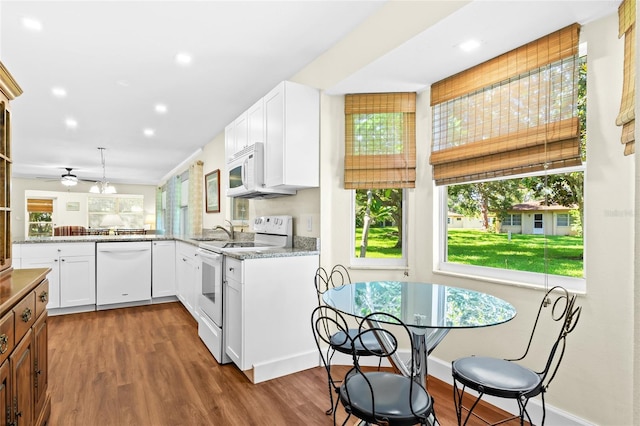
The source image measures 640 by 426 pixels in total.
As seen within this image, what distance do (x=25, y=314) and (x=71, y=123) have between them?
4131mm

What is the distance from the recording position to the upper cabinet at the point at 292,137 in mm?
2736

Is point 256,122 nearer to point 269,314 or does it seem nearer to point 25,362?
point 269,314

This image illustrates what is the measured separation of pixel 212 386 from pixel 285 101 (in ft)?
7.31

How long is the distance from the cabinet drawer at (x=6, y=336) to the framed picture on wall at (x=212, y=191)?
3.94 meters

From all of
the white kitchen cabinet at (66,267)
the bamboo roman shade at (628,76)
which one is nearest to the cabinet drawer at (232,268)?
the bamboo roman shade at (628,76)

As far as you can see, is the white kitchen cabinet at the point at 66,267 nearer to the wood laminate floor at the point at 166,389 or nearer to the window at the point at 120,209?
the wood laminate floor at the point at 166,389

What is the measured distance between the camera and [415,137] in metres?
2.70

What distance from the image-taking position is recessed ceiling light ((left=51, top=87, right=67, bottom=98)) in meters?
3.43

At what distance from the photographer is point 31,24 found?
232 cm

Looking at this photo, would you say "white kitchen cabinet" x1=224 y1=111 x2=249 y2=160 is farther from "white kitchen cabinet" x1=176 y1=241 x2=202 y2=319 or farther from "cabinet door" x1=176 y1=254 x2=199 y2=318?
"cabinet door" x1=176 y1=254 x2=199 y2=318

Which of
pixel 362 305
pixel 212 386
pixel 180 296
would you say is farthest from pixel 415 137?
pixel 180 296

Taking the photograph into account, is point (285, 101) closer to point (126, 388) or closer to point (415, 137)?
point (415, 137)

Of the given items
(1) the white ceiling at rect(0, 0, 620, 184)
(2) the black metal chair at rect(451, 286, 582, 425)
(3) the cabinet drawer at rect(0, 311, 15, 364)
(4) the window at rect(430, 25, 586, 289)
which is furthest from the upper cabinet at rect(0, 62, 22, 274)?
(4) the window at rect(430, 25, 586, 289)

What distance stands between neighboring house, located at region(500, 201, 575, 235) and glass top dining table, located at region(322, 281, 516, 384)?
1.98 feet
